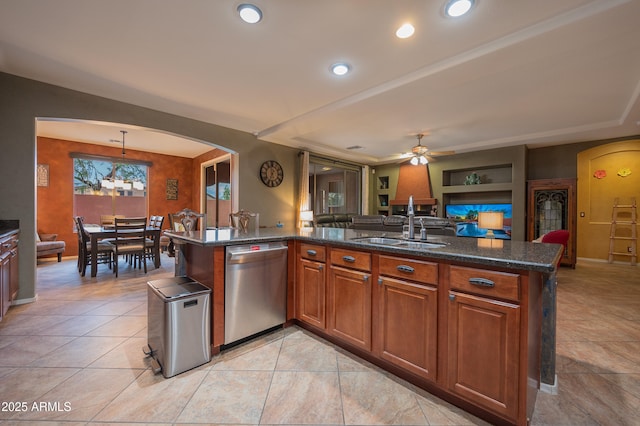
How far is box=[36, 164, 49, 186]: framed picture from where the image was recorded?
5.77 meters

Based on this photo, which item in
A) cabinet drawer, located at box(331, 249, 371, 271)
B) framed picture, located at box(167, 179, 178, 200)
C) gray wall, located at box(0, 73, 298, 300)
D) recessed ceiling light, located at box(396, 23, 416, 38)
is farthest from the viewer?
framed picture, located at box(167, 179, 178, 200)

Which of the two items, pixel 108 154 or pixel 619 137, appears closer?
pixel 619 137

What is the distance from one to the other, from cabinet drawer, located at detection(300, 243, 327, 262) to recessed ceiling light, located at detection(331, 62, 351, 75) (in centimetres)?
191

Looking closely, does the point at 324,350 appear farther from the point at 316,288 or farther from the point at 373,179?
the point at 373,179

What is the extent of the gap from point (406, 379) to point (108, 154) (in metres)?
8.00

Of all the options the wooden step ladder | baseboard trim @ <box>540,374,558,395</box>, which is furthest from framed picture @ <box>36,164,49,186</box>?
the wooden step ladder

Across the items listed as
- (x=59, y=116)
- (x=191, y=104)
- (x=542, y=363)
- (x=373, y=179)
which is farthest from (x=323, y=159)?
(x=542, y=363)

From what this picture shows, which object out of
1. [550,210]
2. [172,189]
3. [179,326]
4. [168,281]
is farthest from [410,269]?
[172,189]

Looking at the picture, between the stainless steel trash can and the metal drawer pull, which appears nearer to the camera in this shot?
the metal drawer pull

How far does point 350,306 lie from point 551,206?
246 inches

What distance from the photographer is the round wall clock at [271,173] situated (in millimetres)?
5431

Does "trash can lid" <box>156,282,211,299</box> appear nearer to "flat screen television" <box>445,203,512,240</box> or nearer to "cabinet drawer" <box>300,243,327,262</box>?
"cabinet drawer" <box>300,243,327,262</box>

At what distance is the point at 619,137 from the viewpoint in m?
5.32

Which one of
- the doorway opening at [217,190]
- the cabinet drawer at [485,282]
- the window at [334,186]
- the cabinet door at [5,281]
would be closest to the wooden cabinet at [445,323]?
the cabinet drawer at [485,282]
